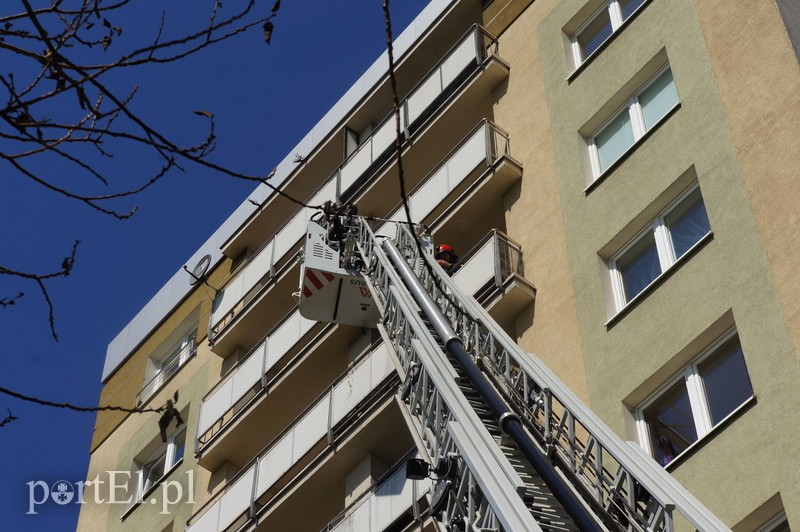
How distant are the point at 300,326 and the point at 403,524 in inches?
217

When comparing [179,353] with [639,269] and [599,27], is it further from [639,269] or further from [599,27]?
[639,269]

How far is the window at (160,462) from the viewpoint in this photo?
23047mm

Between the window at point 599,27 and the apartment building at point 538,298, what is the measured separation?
3 cm

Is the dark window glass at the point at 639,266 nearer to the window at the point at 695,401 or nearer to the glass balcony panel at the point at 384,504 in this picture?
the window at the point at 695,401

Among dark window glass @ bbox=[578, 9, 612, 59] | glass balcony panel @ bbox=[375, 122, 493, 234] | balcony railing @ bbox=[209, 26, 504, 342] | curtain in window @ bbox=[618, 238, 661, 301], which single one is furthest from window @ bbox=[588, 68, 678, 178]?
balcony railing @ bbox=[209, 26, 504, 342]

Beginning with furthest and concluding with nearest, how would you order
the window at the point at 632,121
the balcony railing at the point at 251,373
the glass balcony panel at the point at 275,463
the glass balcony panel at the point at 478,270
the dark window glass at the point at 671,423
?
1. the balcony railing at the point at 251,373
2. the glass balcony panel at the point at 275,463
3. the glass balcony panel at the point at 478,270
4. the window at the point at 632,121
5. the dark window glass at the point at 671,423

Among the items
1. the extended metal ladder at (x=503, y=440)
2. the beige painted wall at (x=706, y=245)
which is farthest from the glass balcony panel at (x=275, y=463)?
the beige painted wall at (x=706, y=245)

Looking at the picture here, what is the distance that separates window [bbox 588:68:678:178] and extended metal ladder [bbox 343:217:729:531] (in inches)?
147

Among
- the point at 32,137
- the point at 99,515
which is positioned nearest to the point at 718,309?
the point at 32,137

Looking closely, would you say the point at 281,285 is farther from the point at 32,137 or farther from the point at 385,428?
Answer: the point at 32,137

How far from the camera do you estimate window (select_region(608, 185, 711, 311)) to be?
14.4m

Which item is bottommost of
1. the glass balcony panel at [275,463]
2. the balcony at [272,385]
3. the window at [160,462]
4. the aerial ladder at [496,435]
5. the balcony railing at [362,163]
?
the aerial ladder at [496,435]

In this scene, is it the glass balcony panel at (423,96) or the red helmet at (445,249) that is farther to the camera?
the glass balcony panel at (423,96)

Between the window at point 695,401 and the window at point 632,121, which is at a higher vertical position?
the window at point 632,121
